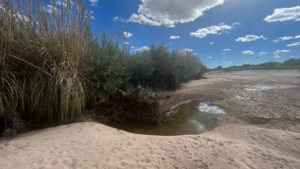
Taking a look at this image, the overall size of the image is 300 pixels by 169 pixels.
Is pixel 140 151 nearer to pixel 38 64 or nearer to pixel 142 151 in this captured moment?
pixel 142 151

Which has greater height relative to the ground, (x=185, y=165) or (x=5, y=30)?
(x=5, y=30)

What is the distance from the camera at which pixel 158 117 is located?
362 centimetres

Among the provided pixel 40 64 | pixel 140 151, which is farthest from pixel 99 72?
pixel 140 151

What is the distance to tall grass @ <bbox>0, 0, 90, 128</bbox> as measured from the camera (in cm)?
228

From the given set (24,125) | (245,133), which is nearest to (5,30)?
(24,125)

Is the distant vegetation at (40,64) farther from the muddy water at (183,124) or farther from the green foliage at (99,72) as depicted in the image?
the muddy water at (183,124)

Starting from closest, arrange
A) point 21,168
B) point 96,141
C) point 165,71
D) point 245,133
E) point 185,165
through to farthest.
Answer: point 21,168
point 185,165
point 96,141
point 245,133
point 165,71

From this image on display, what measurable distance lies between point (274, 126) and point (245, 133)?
1.02m

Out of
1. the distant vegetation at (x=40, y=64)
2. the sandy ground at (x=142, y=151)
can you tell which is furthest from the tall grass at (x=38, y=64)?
the sandy ground at (x=142, y=151)

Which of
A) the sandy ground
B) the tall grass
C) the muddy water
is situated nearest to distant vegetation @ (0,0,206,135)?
the tall grass

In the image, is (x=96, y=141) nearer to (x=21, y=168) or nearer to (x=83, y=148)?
(x=83, y=148)

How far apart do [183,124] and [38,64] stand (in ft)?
12.7

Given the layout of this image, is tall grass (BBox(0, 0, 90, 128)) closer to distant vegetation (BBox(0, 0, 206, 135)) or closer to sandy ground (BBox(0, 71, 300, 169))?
distant vegetation (BBox(0, 0, 206, 135))

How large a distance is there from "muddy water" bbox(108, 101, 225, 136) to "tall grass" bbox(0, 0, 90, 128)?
60.5 inches
